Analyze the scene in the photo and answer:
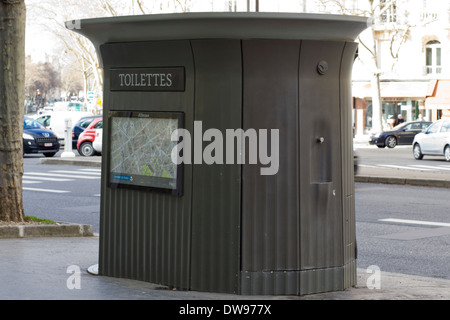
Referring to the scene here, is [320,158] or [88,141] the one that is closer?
[320,158]

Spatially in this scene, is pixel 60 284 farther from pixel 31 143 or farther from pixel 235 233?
pixel 31 143

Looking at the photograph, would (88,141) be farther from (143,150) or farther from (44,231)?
(143,150)

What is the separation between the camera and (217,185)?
6.86 meters

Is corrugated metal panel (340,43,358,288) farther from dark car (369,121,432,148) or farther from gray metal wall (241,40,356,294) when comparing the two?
dark car (369,121,432,148)

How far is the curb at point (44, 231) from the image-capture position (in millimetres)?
10219

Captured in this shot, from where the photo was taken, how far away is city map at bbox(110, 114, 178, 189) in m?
7.10

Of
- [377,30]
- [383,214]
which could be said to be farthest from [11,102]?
[377,30]

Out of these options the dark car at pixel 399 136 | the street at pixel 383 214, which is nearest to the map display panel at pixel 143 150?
the street at pixel 383 214

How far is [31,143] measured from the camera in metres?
31.3

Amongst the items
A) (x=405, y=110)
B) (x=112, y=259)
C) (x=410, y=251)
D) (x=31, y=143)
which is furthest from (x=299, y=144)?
(x=405, y=110)

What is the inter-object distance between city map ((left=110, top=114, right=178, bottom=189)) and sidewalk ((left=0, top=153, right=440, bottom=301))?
0.84 m

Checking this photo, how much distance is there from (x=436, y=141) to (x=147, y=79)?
24529 mm

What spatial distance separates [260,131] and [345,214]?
3.26 ft

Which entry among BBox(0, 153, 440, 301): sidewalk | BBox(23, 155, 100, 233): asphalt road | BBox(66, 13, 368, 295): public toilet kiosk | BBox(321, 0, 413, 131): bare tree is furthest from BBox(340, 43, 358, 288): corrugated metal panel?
BBox(321, 0, 413, 131): bare tree
